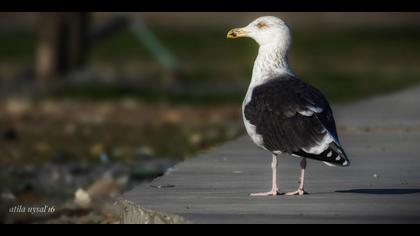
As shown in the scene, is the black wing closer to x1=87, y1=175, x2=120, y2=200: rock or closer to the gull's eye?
the gull's eye

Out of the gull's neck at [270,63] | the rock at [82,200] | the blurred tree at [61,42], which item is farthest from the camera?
the blurred tree at [61,42]

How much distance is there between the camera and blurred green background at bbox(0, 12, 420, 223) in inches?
603

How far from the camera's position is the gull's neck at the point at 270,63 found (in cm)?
1018

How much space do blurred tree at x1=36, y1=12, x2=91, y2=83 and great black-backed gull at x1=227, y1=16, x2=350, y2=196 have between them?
1827 centimetres

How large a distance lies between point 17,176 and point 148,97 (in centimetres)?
1022

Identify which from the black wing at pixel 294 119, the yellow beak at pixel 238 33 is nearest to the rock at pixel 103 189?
the yellow beak at pixel 238 33

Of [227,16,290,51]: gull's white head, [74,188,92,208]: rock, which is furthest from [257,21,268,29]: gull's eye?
[74,188,92,208]: rock

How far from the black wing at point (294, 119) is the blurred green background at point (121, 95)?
7.34 ft

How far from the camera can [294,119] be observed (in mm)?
9445

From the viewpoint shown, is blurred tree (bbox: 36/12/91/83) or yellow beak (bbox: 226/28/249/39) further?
blurred tree (bbox: 36/12/91/83)

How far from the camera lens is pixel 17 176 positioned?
14922mm

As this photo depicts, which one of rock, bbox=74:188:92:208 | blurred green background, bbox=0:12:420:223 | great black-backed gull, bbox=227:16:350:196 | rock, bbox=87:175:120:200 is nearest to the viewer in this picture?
great black-backed gull, bbox=227:16:350:196

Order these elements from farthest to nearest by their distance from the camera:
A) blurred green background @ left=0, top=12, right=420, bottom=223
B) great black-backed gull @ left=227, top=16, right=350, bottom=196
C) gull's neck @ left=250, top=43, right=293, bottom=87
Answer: blurred green background @ left=0, top=12, right=420, bottom=223 < gull's neck @ left=250, top=43, right=293, bottom=87 < great black-backed gull @ left=227, top=16, right=350, bottom=196

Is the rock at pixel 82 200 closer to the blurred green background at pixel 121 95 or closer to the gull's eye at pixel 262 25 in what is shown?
the blurred green background at pixel 121 95
